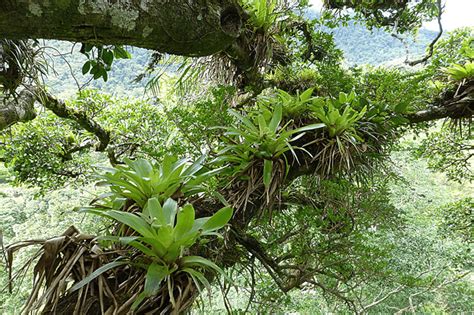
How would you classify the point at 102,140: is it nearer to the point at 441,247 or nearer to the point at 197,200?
the point at 197,200

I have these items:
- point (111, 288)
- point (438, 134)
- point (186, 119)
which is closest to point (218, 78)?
point (186, 119)

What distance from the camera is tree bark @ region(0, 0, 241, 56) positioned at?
0.76 metres

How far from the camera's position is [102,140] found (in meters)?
3.01

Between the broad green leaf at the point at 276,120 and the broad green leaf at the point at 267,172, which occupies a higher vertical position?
the broad green leaf at the point at 276,120

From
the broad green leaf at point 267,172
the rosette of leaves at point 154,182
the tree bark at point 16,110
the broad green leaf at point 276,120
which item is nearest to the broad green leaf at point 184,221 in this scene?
the rosette of leaves at point 154,182

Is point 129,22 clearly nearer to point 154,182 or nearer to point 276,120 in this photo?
point 154,182

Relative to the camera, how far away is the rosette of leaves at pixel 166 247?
36.3 inches

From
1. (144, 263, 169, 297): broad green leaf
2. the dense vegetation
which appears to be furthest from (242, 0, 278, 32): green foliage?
(144, 263, 169, 297): broad green leaf

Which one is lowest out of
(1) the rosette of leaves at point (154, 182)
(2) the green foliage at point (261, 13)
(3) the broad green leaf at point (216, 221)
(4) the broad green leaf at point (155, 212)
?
(4) the broad green leaf at point (155, 212)

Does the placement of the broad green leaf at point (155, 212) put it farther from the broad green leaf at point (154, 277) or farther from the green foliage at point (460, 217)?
the green foliage at point (460, 217)

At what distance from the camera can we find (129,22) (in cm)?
90

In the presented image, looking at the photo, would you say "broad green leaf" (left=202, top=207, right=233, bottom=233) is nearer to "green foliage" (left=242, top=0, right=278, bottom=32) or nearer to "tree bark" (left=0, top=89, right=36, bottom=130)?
"green foliage" (left=242, top=0, right=278, bottom=32)

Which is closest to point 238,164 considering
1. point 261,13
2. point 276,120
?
point 276,120

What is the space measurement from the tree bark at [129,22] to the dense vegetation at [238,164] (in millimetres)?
103
